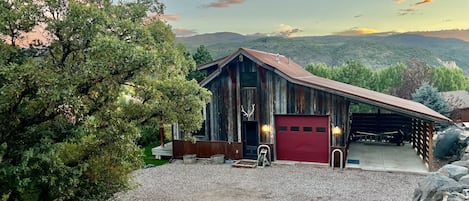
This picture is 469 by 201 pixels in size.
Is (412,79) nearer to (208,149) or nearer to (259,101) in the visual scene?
(259,101)

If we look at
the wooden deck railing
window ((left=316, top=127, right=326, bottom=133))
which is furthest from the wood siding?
the wooden deck railing

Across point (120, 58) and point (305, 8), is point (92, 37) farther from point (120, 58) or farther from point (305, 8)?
point (305, 8)

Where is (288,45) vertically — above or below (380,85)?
above

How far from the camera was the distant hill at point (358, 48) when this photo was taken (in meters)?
83.7

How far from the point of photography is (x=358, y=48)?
295 feet

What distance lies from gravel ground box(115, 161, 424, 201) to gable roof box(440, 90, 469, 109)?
1907 cm

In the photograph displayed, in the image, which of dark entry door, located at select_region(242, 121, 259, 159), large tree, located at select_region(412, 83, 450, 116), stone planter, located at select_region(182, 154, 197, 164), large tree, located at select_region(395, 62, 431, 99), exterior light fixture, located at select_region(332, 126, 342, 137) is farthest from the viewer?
large tree, located at select_region(395, 62, 431, 99)

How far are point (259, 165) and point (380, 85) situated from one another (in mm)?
28334

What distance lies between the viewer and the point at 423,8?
38.2 metres

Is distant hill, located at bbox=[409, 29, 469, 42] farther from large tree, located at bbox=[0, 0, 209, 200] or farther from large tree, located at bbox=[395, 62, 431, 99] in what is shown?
large tree, located at bbox=[0, 0, 209, 200]

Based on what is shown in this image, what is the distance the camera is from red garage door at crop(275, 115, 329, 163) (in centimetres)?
1353

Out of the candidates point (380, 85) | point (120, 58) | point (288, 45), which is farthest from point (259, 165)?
point (288, 45)

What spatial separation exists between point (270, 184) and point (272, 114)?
3724mm

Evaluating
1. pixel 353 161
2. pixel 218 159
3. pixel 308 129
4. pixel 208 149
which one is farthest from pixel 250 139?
pixel 353 161
